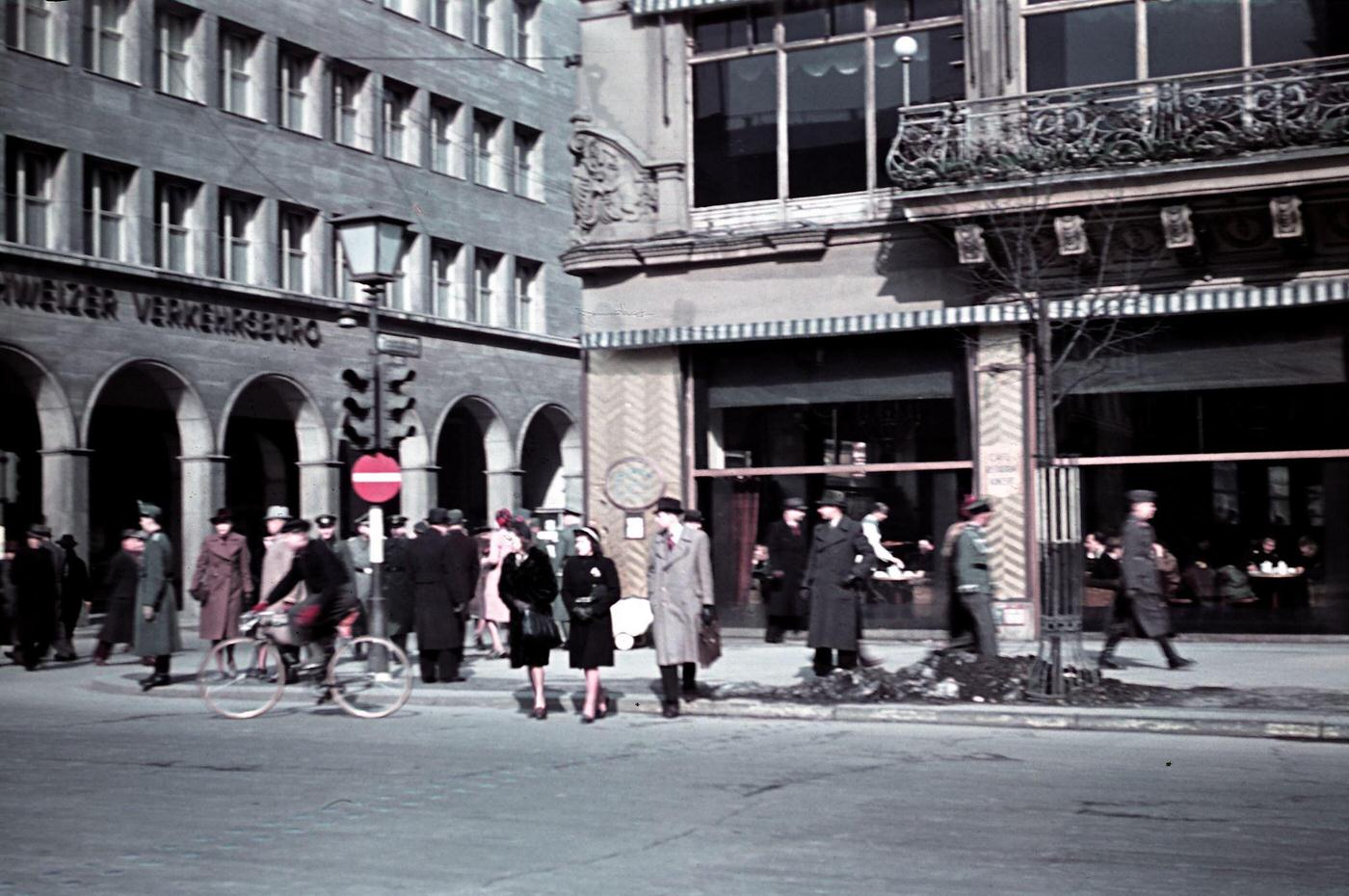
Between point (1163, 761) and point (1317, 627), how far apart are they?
9.26 m

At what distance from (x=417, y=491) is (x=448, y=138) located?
816 centimetres

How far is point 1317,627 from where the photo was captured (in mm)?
20000

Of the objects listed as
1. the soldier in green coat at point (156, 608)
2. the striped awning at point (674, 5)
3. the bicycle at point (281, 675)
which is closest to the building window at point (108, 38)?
the striped awning at point (674, 5)

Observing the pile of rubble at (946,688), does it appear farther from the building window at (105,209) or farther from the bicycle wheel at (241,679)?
the building window at (105,209)

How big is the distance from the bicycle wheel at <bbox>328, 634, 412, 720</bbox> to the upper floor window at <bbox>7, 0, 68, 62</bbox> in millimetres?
19163

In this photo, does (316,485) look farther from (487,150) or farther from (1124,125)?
(1124,125)

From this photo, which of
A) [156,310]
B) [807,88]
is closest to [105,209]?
[156,310]

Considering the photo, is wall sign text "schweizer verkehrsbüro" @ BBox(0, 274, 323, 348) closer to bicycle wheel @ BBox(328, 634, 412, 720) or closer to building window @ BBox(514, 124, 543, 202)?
building window @ BBox(514, 124, 543, 202)

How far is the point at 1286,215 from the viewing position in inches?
749

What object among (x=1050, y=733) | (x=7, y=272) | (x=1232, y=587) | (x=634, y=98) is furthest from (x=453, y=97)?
(x=1050, y=733)

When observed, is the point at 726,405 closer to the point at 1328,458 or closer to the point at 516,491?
the point at 1328,458

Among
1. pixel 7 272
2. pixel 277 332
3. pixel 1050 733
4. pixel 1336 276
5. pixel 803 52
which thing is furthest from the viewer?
pixel 277 332

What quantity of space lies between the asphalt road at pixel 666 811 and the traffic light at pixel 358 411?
15.1 ft

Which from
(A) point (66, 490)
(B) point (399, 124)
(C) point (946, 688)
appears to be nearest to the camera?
(C) point (946, 688)
